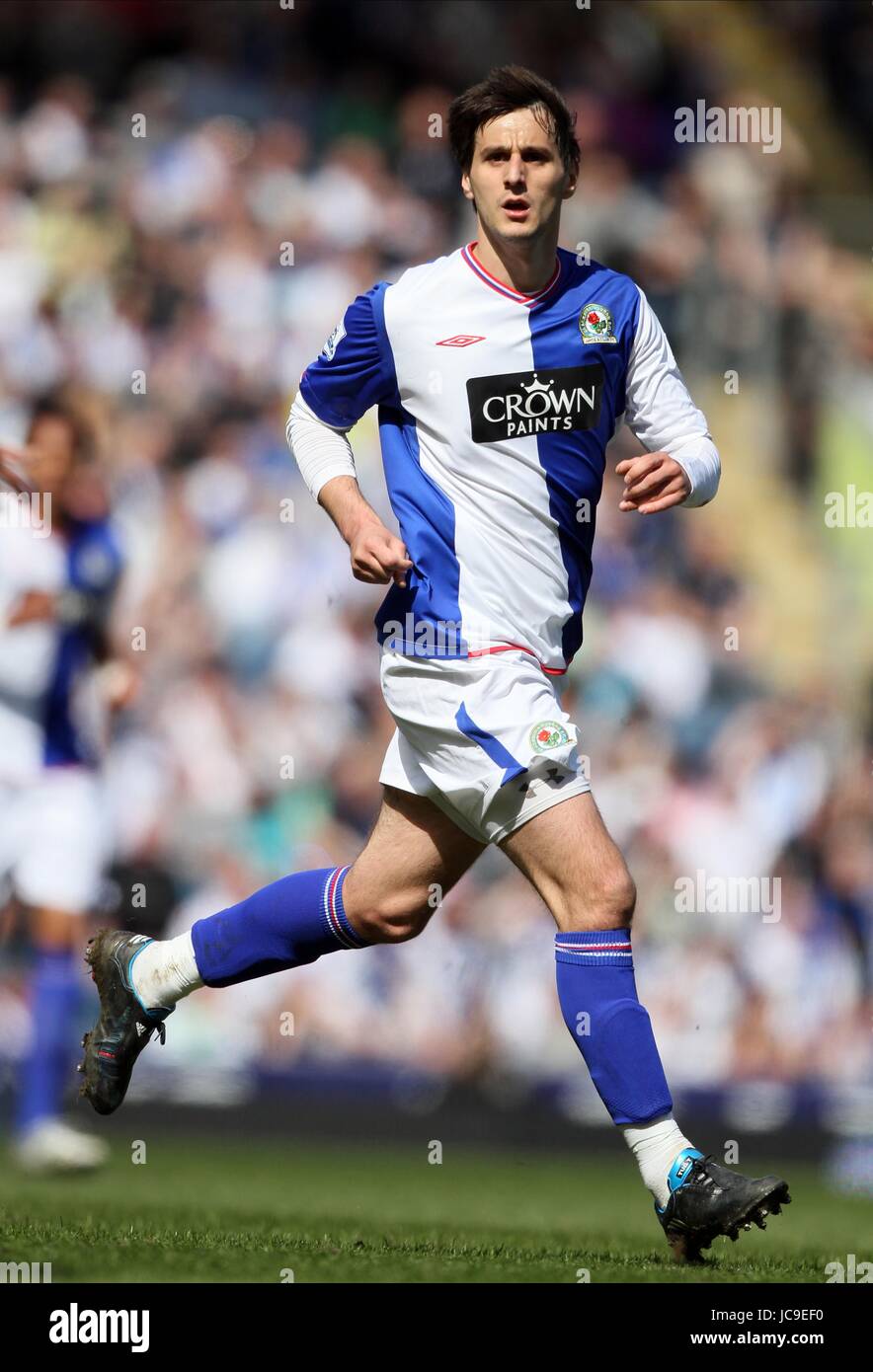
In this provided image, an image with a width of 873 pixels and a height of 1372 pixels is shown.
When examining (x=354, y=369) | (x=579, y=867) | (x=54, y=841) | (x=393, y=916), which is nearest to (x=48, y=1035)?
(x=54, y=841)

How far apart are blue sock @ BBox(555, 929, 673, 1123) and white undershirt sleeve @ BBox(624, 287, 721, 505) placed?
0.95 meters

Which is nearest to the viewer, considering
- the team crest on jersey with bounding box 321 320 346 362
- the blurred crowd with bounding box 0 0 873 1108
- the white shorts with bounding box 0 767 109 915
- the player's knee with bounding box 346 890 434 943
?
the player's knee with bounding box 346 890 434 943

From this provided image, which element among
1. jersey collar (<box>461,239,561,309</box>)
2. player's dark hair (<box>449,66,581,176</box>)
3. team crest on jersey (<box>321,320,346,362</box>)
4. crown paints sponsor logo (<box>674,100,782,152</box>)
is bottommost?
team crest on jersey (<box>321,320,346,362</box>)

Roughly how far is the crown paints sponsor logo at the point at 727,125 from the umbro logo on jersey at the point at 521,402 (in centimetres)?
522

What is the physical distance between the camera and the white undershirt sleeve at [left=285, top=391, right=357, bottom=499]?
4099 mm

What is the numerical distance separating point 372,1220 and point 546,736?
186cm

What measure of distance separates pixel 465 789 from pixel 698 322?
17.2 ft

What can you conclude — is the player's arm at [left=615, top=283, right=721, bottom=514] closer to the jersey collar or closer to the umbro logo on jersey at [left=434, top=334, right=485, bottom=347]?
the jersey collar

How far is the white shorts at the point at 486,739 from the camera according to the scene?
11.9 feet

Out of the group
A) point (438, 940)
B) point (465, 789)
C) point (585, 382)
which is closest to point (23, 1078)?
point (438, 940)

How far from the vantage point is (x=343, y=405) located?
414cm

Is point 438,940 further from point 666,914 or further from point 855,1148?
point 855,1148

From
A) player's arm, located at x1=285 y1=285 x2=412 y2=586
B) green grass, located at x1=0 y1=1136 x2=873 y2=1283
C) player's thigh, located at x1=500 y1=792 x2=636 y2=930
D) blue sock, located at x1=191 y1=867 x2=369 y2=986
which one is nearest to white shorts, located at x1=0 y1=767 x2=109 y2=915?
green grass, located at x1=0 y1=1136 x2=873 y2=1283
